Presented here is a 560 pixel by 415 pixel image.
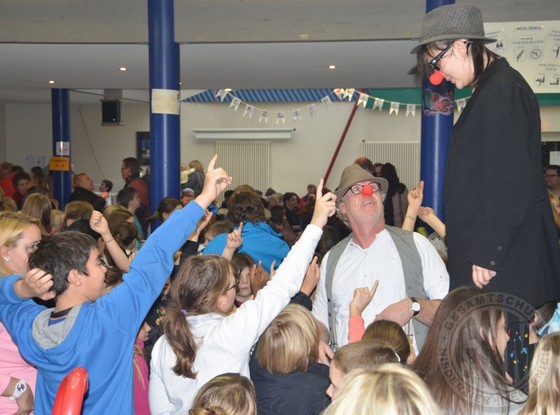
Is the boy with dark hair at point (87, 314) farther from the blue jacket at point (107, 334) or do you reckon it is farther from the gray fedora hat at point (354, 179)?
the gray fedora hat at point (354, 179)

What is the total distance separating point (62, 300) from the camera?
7.81 feet

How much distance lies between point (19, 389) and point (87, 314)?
0.63 metres

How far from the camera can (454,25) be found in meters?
2.35

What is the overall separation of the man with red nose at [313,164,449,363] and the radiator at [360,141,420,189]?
13.6m

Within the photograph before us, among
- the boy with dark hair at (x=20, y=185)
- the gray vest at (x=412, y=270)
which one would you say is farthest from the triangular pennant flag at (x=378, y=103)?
the gray vest at (x=412, y=270)

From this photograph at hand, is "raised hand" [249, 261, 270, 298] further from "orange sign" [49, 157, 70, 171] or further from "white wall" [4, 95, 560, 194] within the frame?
"white wall" [4, 95, 560, 194]

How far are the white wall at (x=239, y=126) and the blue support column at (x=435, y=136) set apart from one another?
10488mm

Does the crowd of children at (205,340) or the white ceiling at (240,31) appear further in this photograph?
the white ceiling at (240,31)

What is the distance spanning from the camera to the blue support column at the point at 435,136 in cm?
643

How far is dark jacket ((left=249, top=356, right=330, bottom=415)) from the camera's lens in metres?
2.57

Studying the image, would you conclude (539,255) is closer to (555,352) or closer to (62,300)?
(555,352)

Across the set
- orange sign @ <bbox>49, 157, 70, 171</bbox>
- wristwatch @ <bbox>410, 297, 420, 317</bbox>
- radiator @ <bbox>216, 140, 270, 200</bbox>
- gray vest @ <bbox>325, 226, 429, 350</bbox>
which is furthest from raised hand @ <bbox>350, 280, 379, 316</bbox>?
radiator @ <bbox>216, 140, 270, 200</bbox>

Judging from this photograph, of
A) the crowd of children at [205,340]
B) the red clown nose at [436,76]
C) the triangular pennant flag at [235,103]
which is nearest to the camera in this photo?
the crowd of children at [205,340]

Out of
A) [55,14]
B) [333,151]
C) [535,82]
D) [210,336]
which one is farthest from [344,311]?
[333,151]
